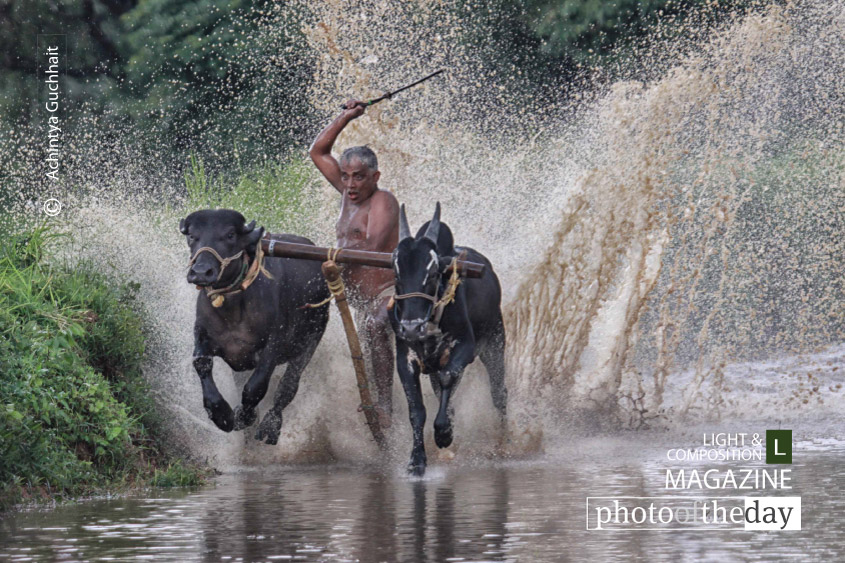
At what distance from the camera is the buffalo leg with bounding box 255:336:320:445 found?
440 inches

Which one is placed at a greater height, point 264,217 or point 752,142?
point 752,142

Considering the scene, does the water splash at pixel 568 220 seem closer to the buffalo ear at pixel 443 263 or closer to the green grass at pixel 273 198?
the green grass at pixel 273 198

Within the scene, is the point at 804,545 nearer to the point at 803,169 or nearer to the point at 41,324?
the point at 41,324

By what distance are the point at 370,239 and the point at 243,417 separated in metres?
1.45

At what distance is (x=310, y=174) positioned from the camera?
61.1 ft

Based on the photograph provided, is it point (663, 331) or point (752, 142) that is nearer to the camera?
point (663, 331)

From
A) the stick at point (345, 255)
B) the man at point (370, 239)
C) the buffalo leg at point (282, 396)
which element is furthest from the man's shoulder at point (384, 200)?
the buffalo leg at point (282, 396)

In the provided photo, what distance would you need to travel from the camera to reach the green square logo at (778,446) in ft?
35.8

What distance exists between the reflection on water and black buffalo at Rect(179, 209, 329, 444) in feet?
1.70

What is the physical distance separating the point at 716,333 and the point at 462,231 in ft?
30.2

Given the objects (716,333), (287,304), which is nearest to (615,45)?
(716,333)

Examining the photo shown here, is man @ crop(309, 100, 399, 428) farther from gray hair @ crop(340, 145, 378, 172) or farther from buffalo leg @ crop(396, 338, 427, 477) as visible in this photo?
buffalo leg @ crop(396, 338, 427, 477)

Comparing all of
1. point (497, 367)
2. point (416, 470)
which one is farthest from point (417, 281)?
point (497, 367)
